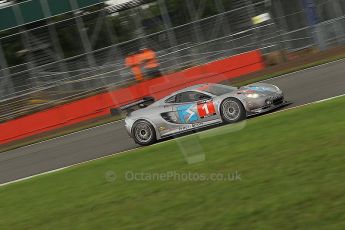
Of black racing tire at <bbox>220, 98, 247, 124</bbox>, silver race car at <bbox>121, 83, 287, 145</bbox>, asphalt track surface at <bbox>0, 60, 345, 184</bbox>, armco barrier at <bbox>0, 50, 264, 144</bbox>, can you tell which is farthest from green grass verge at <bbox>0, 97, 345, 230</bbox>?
armco barrier at <bbox>0, 50, 264, 144</bbox>

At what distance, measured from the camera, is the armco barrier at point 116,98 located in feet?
75.6

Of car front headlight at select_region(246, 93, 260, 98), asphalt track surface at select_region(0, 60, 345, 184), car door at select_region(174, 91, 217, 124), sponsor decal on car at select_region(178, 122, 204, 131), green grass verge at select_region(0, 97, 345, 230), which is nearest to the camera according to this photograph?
green grass verge at select_region(0, 97, 345, 230)

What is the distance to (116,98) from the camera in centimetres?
2339

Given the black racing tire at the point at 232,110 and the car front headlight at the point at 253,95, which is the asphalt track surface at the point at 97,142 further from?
the black racing tire at the point at 232,110

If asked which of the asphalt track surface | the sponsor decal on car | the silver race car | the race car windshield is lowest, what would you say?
the asphalt track surface

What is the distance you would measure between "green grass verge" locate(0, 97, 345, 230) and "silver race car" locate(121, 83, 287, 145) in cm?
88

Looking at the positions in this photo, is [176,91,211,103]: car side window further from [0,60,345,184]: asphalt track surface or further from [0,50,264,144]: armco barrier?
[0,50,264,144]: armco barrier

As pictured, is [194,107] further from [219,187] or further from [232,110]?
[219,187]

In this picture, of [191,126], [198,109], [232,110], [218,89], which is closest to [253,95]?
[232,110]

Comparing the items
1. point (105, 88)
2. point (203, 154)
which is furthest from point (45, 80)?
point (203, 154)

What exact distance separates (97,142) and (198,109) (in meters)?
3.60

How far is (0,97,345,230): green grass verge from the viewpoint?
6121 mm

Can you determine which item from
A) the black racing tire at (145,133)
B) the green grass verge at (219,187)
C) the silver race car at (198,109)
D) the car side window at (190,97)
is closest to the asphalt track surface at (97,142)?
the black racing tire at (145,133)

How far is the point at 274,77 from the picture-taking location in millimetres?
20641
